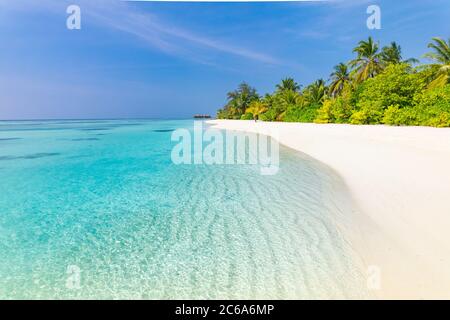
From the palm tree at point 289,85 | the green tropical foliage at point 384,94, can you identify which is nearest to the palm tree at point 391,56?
the green tropical foliage at point 384,94

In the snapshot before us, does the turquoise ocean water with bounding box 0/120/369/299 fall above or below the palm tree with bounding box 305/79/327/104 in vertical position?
below

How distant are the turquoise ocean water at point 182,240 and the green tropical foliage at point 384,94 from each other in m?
12.3

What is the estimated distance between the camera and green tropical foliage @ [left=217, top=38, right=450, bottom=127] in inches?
595

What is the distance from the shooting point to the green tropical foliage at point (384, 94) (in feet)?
49.6

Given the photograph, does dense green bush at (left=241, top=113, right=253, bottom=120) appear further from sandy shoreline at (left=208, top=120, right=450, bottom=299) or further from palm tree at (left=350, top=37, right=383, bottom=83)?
sandy shoreline at (left=208, top=120, right=450, bottom=299)

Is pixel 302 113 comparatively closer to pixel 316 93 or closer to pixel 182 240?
pixel 316 93

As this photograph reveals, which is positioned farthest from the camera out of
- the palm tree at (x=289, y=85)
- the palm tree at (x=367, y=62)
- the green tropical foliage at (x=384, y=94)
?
the palm tree at (x=289, y=85)

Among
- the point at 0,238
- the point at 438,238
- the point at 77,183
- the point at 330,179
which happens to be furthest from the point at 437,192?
the point at 77,183

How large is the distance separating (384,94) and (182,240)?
19242 millimetres

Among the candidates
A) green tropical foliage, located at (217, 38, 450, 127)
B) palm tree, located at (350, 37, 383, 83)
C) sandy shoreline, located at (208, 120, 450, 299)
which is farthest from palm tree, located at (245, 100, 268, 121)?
sandy shoreline, located at (208, 120, 450, 299)

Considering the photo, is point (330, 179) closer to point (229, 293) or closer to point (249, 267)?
point (249, 267)

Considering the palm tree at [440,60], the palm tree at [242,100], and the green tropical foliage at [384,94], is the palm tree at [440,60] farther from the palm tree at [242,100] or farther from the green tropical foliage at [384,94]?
the palm tree at [242,100]

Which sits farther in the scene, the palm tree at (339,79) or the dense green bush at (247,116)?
the dense green bush at (247,116)

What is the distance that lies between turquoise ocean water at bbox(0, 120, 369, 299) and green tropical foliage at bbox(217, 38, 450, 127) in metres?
12.3
